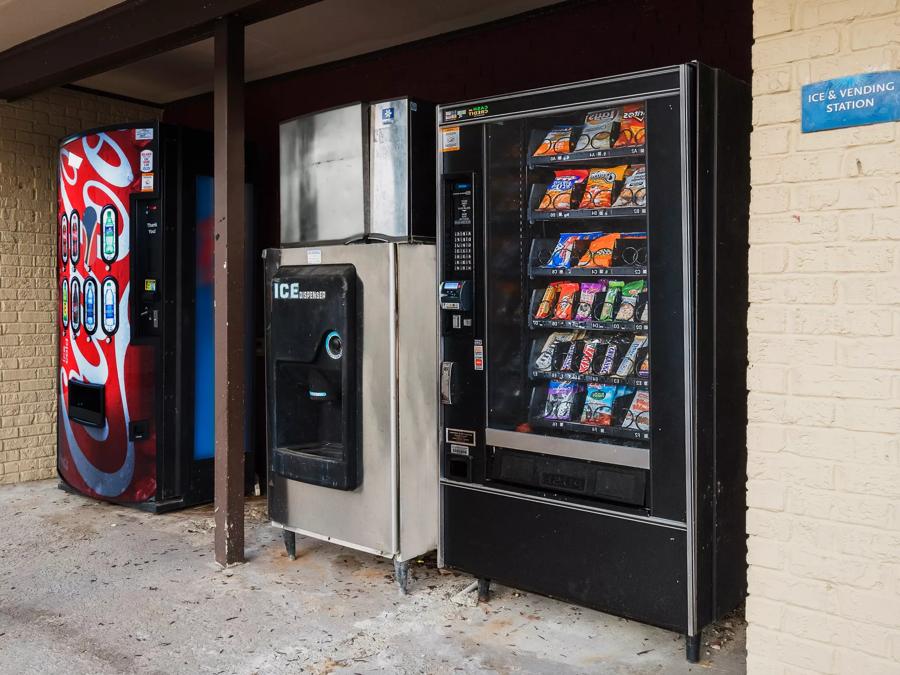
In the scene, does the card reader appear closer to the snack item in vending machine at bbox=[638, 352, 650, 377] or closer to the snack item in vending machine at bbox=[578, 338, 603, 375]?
the snack item in vending machine at bbox=[578, 338, 603, 375]

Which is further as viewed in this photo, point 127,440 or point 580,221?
point 127,440

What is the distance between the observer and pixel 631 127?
2.62m

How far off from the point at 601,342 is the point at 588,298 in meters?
0.17

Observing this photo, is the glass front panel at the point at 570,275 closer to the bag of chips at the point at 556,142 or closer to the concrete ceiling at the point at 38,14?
the bag of chips at the point at 556,142

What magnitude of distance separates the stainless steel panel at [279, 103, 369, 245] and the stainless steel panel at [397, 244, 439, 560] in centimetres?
35

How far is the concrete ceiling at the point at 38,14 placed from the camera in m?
3.74

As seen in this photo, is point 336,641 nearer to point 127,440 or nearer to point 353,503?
point 353,503

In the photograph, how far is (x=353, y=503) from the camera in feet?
10.9

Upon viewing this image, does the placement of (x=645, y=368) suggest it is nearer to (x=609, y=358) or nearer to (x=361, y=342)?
(x=609, y=358)

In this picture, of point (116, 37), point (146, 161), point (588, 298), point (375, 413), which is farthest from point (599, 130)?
point (146, 161)

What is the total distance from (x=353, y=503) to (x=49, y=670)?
1243mm

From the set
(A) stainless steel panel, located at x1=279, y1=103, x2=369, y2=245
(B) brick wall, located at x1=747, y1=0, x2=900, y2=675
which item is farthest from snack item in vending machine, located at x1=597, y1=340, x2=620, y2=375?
(A) stainless steel panel, located at x1=279, y1=103, x2=369, y2=245

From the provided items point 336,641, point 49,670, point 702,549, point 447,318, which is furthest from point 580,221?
point 49,670

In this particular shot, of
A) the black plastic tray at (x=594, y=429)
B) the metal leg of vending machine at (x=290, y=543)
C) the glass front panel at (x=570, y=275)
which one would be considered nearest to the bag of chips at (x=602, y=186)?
the glass front panel at (x=570, y=275)
